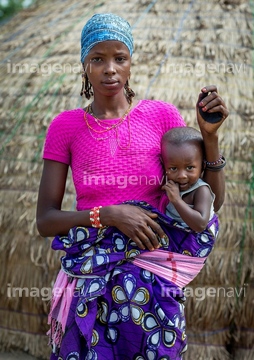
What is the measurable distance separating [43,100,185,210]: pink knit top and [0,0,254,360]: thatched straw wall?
4.76ft

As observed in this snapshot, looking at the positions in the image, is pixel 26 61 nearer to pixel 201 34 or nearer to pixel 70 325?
pixel 201 34

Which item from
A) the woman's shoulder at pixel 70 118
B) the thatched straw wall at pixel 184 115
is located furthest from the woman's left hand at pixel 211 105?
the thatched straw wall at pixel 184 115

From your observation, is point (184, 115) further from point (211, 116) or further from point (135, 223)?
point (135, 223)

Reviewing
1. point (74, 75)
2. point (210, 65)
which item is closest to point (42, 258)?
point (74, 75)

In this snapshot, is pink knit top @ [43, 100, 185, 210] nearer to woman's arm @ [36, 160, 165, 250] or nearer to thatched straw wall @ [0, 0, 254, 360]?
woman's arm @ [36, 160, 165, 250]

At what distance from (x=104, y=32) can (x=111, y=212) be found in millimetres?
604

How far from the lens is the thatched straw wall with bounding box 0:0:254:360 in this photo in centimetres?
348

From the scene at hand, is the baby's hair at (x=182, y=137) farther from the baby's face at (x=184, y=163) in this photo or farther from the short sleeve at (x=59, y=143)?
the short sleeve at (x=59, y=143)

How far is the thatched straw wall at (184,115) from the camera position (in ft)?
11.4

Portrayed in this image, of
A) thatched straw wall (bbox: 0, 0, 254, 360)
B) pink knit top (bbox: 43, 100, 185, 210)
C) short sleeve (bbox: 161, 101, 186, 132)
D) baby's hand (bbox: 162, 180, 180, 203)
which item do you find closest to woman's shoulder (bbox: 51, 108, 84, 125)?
pink knit top (bbox: 43, 100, 185, 210)

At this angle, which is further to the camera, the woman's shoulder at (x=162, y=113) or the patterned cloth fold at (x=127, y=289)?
the woman's shoulder at (x=162, y=113)

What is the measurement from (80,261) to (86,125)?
1.55ft

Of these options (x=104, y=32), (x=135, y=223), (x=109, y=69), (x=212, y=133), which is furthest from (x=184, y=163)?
(x=104, y=32)

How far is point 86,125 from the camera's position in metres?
2.14
